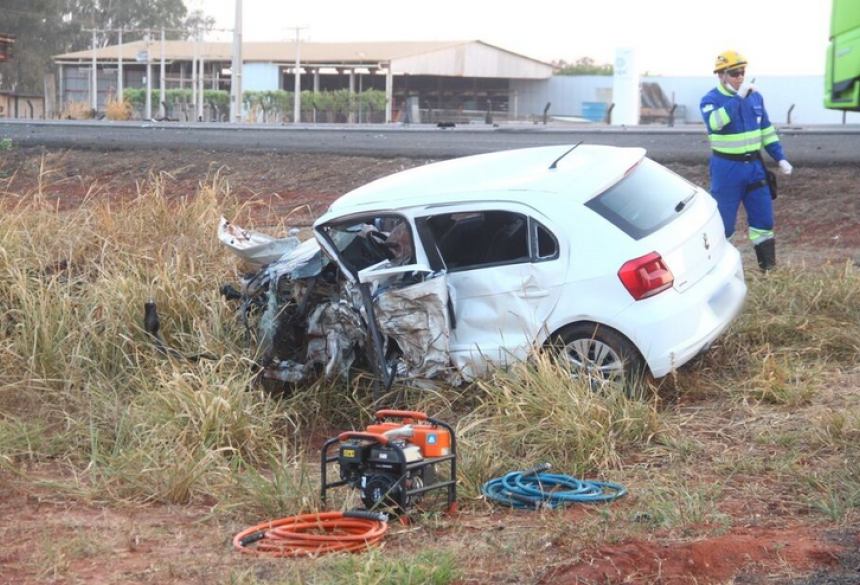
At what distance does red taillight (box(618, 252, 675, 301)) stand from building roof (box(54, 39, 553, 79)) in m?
54.9

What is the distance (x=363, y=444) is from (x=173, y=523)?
1073 millimetres

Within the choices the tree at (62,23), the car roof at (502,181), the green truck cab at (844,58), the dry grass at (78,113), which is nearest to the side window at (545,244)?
the car roof at (502,181)

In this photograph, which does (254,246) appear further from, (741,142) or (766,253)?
(766,253)

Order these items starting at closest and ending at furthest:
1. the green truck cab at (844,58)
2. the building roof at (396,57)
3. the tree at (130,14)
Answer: the green truck cab at (844,58) < the building roof at (396,57) < the tree at (130,14)

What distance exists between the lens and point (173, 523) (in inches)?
221

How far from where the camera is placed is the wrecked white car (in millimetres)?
6926

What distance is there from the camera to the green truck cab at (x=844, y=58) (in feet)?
Result: 11.3

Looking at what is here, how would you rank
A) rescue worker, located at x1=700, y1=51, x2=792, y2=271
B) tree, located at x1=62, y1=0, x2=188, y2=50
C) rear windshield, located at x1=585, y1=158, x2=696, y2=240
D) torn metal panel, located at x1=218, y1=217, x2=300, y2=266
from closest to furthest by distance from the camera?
1. rear windshield, located at x1=585, y1=158, x2=696, y2=240
2. torn metal panel, located at x1=218, y1=217, x2=300, y2=266
3. rescue worker, located at x1=700, y1=51, x2=792, y2=271
4. tree, located at x1=62, y1=0, x2=188, y2=50

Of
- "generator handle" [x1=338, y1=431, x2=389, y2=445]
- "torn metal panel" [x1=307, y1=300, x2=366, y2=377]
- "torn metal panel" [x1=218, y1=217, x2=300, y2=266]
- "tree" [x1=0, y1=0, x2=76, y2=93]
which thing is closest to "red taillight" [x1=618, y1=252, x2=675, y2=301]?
"torn metal panel" [x1=307, y1=300, x2=366, y2=377]

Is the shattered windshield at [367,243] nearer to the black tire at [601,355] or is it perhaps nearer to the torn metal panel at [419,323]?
the torn metal panel at [419,323]

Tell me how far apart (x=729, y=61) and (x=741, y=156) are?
843 mm

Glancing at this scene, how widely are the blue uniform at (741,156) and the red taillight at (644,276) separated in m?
3.42

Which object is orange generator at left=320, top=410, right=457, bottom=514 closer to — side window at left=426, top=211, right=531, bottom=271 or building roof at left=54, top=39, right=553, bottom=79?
side window at left=426, top=211, right=531, bottom=271

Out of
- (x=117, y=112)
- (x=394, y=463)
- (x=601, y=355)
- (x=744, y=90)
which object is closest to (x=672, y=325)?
(x=601, y=355)
